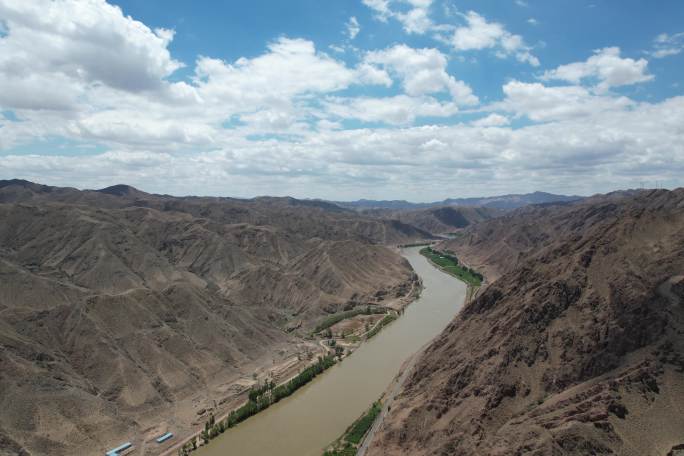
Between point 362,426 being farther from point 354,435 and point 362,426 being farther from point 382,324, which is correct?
point 382,324

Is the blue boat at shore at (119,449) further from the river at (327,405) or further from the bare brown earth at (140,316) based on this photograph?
the river at (327,405)

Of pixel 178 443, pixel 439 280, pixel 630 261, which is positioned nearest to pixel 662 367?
pixel 630 261

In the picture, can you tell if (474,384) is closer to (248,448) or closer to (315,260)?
(248,448)

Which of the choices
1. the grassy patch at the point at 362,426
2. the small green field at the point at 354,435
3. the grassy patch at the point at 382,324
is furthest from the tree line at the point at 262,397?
the grassy patch at the point at 382,324

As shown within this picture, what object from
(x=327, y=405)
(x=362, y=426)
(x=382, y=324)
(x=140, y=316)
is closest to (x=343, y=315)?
(x=382, y=324)

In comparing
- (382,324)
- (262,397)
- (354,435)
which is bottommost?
(262,397)

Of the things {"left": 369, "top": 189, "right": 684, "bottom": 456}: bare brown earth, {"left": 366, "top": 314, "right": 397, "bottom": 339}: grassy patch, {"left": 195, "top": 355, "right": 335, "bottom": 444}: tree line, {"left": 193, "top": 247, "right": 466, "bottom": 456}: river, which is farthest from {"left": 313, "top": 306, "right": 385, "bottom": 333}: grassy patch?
{"left": 369, "top": 189, "right": 684, "bottom": 456}: bare brown earth
